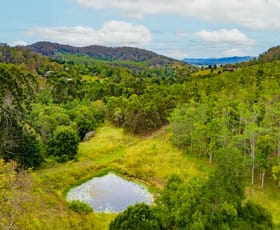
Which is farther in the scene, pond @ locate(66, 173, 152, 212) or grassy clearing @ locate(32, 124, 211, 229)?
pond @ locate(66, 173, 152, 212)

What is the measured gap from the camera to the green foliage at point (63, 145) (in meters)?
38.8

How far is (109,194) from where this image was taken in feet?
110

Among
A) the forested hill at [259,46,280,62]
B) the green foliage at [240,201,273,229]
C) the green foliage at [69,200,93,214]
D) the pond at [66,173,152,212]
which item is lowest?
the pond at [66,173,152,212]

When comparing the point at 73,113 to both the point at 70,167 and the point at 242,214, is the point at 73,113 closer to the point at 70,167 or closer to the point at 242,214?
the point at 70,167

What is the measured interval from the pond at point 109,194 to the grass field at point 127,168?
904 millimetres

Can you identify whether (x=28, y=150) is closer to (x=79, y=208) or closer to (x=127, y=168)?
(x=79, y=208)

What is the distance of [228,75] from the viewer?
52.3 metres

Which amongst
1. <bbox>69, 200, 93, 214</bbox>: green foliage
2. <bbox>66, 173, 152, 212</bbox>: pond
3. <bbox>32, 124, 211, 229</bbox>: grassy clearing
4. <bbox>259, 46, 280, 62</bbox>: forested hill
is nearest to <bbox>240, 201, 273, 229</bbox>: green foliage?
<bbox>32, 124, 211, 229</bbox>: grassy clearing

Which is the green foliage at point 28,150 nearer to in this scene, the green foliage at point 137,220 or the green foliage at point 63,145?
the green foliage at point 63,145

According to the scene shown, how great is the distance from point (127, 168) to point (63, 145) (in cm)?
794

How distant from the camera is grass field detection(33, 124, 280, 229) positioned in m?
27.1

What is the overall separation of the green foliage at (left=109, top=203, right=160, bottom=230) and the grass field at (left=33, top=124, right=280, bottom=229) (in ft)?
15.5

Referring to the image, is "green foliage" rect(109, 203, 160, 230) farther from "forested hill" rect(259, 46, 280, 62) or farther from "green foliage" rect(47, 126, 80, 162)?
"forested hill" rect(259, 46, 280, 62)

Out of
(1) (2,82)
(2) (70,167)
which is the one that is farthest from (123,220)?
(2) (70,167)
